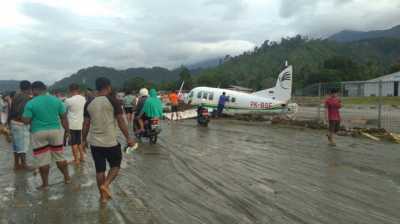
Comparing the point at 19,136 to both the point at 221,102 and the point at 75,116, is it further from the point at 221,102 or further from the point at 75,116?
the point at 221,102

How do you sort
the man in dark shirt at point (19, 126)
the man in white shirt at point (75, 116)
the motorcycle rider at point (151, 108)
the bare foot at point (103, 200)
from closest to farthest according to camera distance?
the bare foot at point (103, 200) < the man in dark shirt at point (19, 126) < the man in white shirt at point (75, 116) < the motorcycle rider at point (151, 108)

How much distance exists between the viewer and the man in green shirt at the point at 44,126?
7223 millimetres

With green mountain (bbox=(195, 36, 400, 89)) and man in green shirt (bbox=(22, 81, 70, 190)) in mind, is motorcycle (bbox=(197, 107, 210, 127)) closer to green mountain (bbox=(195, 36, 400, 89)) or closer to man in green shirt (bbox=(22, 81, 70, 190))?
man in green shirt (bbox=(22, 81, 70, 190))

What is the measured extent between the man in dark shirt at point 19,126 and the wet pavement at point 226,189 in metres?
0.39

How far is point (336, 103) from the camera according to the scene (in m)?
13.3

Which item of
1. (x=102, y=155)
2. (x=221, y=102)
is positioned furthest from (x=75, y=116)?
(x=221, y=102)

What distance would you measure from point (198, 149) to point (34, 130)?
5.81 meters

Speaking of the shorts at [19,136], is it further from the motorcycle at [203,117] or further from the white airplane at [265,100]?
the white airplane at [265,100]

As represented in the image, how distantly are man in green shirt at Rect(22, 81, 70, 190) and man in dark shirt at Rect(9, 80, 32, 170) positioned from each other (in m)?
1.67

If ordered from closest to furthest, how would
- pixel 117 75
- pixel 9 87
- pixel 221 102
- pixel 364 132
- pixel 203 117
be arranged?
pixel 364 132, pixel 203 117, pixel 221 102, pixel 9 87, pixel 117 75

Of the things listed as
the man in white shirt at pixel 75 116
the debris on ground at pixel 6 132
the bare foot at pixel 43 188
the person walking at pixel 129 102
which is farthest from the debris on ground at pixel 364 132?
the debris on ground at pixel 6 132

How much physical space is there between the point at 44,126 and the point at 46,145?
0.33m

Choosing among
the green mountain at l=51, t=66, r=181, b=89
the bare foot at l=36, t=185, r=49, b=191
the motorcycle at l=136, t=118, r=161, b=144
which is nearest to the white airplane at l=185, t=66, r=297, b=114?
the motorcycle at l=136, t=118, r=161, b=144

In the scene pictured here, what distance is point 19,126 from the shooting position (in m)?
9.27
